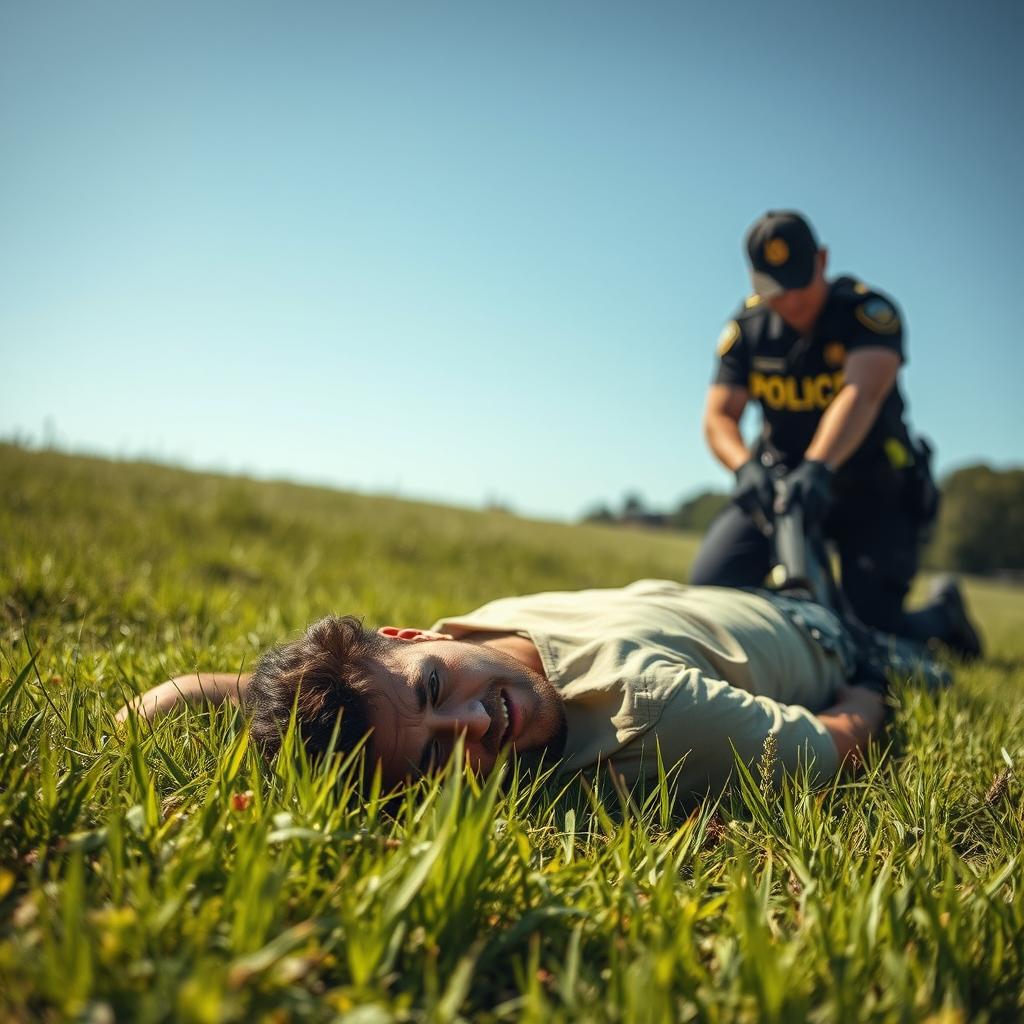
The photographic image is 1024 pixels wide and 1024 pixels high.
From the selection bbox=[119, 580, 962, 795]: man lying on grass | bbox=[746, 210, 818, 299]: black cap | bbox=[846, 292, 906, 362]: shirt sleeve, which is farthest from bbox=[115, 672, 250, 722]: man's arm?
bbox=[846, 292, 906, 362]: shirt sleeve

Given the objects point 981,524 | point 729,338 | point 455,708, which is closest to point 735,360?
point 729,338

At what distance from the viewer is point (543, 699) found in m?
2.12

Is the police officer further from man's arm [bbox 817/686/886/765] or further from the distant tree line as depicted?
the distant tree line

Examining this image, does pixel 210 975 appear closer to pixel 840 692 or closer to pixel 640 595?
pixel 640 595

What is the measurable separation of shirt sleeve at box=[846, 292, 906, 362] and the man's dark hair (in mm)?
3007

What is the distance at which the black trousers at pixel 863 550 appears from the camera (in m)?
4.14

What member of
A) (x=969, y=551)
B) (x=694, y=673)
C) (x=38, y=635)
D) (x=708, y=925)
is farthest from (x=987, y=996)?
(x=969, y=551)

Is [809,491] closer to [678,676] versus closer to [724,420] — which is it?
[724,420]

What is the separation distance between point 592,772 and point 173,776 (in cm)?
112

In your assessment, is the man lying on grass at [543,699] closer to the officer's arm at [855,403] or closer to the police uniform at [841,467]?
the officer's arm at [855,403]

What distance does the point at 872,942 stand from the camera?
3.74 feet

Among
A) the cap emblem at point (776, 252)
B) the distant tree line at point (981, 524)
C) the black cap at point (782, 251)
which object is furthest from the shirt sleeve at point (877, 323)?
the distant tree line at point (981, 524)

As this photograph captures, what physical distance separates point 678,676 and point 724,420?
2552mm

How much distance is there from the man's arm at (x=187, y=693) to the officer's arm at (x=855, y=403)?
2.73 m
